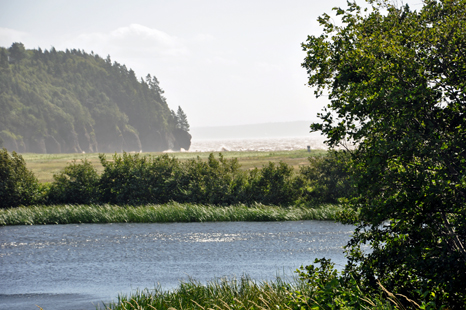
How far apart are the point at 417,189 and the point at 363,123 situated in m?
1.70

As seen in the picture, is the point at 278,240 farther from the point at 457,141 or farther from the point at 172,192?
the point at 457,141

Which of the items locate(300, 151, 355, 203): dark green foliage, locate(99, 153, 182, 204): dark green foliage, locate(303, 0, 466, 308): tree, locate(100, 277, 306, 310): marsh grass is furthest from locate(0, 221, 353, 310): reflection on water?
locate(303, 0, 466, 308): tree

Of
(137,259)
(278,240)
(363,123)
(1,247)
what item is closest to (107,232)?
(1,247)

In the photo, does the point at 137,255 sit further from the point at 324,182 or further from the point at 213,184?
the point at 324,182

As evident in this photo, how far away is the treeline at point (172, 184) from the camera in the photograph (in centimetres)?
3484

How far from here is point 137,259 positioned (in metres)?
21.4

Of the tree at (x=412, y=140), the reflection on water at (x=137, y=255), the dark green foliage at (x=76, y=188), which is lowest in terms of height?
the reflection on water at (x=137, y=255)

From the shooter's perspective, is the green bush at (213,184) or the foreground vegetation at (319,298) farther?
the green bush at (213,184)

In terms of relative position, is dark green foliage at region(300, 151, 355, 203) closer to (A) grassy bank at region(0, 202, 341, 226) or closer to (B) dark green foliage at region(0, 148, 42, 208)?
(A) grassy bank at region(0, 202, 341, 226)

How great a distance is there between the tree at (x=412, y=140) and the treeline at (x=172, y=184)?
2481 centimetres

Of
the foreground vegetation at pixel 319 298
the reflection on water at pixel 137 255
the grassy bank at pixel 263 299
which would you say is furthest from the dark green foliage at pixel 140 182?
the foreground vegetation at pixel 319 298

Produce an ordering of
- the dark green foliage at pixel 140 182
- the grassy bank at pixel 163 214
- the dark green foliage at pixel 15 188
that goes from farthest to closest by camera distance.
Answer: the dark green foliage at pixel 15 188
the dark green foliage at pixel 140 182
the grassy bank at pixel 163 214

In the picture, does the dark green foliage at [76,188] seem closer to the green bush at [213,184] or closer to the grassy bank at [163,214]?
the grassy bank at [163,214]

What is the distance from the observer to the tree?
7988 millimetres
